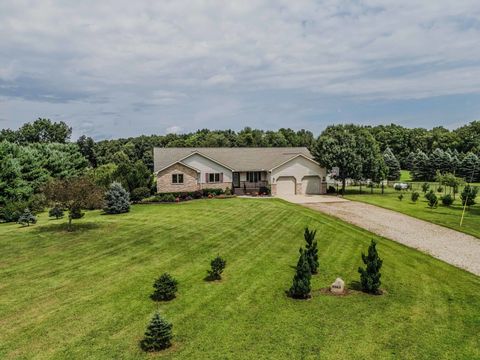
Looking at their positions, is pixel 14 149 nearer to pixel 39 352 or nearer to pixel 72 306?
pixel 72 306

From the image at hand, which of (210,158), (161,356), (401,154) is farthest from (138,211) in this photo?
(401,154)

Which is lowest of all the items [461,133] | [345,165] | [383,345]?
[383,345]

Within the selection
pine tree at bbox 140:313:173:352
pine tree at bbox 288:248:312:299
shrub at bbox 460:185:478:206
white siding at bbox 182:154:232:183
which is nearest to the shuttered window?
white siding at bbox 182:154:232:183

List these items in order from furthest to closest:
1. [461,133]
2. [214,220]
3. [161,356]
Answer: [461,133], [214,220], [161,356]

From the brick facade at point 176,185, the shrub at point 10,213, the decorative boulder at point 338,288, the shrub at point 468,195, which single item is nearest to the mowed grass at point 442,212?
the shrub at point 468,195

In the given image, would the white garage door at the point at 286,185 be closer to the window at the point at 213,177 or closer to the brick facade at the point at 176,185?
the window at the point at 213,177

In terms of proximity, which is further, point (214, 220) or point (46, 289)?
point (214, 220)

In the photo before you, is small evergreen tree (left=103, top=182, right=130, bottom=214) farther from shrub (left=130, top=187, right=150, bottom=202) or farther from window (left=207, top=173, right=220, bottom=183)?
window (left=207, top=173, right=220, bottom=183)
